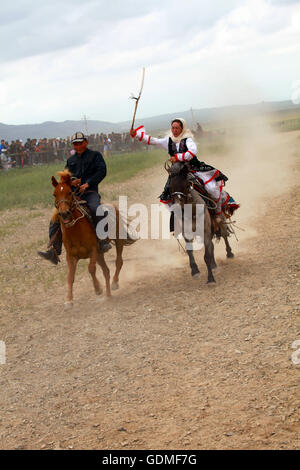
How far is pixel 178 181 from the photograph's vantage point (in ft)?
32.2

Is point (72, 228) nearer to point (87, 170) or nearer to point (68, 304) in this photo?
point (87, 170)

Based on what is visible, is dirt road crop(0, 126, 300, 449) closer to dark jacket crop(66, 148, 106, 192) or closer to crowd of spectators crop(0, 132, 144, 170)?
dark jacket crop(66, 148, 106, 192)

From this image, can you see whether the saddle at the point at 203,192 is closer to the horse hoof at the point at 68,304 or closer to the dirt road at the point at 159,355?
the dirt road at the point at 159,355

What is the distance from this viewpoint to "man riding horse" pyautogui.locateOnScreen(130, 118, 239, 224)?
9.92 m

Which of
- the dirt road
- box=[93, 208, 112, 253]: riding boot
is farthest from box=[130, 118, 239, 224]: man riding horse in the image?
the dirt road

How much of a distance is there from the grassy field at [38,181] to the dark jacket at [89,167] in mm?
11567

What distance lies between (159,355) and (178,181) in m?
3.46

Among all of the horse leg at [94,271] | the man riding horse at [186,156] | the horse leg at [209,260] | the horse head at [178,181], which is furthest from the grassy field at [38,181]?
the horse head at [178,181]

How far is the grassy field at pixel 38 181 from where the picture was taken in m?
22.2

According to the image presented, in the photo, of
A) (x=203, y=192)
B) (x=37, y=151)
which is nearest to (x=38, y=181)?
(x=37, y=151)

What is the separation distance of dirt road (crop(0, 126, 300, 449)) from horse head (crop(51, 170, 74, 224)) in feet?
5.41

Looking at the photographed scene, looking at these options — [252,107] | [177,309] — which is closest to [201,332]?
[177,309]

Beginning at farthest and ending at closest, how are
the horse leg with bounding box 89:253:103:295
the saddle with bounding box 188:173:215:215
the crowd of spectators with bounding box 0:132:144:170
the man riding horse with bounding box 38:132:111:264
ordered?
the crowd of spectators with bounding box 0:132:144:170 → the saddle with bounding box 188:173:215:215 → the horse leg with bounding box 89:253:103:295 → the man riding horse with bounding box 38:132:111:264

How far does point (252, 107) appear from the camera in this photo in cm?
4881
